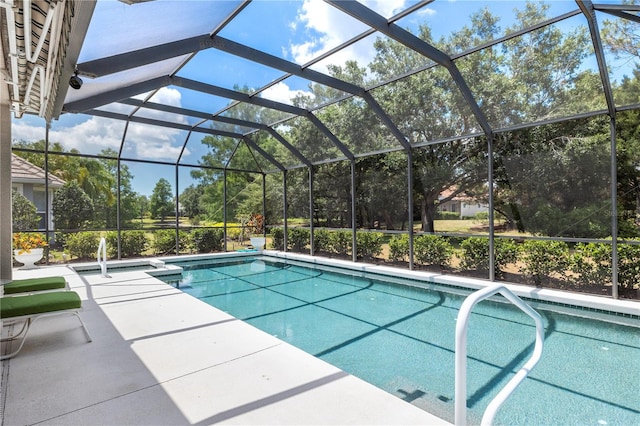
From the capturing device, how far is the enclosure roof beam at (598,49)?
4.14m

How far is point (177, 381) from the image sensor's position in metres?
2.72

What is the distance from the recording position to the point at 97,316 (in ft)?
14.7

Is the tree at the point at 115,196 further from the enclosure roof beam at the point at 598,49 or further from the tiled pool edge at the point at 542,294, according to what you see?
the enclosure roof beam at the point at 598,49

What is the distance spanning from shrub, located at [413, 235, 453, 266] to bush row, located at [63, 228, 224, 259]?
23.5ft

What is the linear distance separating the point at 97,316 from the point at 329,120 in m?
6.50

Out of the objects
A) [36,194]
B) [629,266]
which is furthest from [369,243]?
[36,194]

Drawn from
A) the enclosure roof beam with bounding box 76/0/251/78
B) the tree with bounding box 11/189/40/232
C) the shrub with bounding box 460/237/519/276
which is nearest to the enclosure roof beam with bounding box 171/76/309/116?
the enclosure roof beam with bounding box 76/0/251/78

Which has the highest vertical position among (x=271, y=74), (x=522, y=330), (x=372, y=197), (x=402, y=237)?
(x=271, y=74)

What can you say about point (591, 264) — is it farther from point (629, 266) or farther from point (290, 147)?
point (290, 147)

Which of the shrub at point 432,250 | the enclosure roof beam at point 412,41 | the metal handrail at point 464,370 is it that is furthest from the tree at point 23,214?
the metal handrail at point 464,370

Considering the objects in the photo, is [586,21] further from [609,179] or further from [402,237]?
[402,237]

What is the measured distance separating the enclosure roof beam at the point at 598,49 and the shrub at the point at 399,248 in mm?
4858

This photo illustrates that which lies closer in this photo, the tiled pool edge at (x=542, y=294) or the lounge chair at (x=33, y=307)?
the lounge chair at (x=33, y=307)

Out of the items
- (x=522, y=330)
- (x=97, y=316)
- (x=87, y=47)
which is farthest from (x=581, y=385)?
(x=87, y=47)
